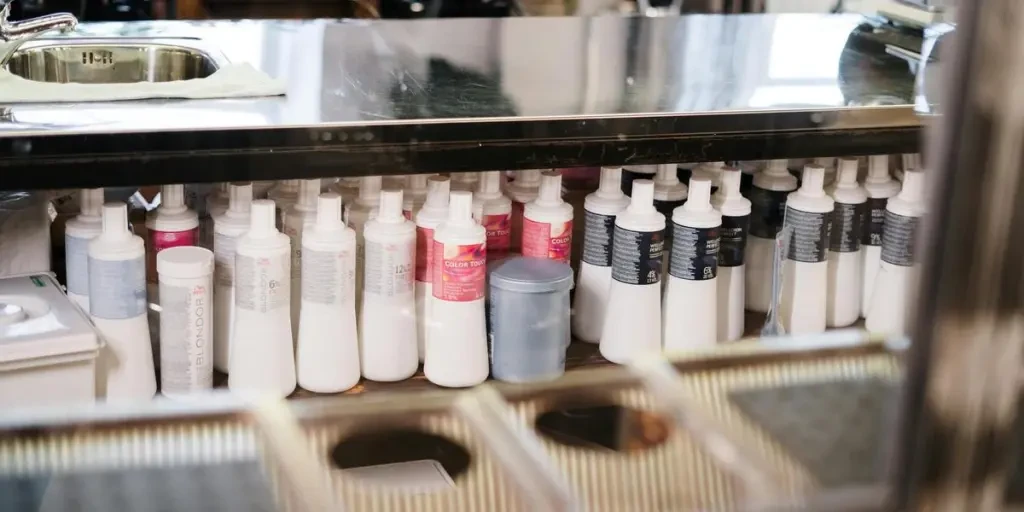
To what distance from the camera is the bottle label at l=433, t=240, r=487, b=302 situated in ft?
4.51

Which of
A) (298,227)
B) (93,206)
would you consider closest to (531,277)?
(298,227)

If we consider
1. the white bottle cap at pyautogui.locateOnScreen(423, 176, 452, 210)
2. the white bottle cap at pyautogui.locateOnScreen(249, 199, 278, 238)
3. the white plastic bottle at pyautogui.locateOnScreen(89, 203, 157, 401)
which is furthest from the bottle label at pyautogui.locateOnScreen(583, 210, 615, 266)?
the white plastic bottle at pyautogui.locateOnScreen(89, 203, 157, 401)

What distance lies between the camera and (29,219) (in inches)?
56.9

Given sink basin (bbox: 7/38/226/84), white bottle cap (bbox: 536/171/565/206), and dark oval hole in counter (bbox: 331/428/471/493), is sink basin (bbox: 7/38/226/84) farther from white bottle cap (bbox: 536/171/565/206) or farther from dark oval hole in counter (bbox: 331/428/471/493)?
dark oval hole in counter (bbox: 331/428/471/493)

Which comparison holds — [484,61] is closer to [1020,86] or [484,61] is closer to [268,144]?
[268,144]

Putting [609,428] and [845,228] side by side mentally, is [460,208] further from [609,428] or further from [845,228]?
[609,428]

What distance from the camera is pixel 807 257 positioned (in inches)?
63.0

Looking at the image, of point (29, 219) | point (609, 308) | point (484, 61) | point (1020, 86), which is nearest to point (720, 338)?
point (609, 308)

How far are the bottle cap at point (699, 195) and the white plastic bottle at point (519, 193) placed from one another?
0.22m

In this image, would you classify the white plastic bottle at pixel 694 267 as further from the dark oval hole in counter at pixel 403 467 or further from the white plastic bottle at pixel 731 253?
the dark oval hole in counter at pixel 403 467

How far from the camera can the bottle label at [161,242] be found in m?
1.40

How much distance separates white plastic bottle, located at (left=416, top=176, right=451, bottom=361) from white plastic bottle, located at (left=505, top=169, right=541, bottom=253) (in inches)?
6.1

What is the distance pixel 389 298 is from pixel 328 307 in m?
0.08

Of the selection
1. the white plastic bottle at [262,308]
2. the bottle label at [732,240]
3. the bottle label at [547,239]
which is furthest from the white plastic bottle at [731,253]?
the white plastic bottle at [262,308]
